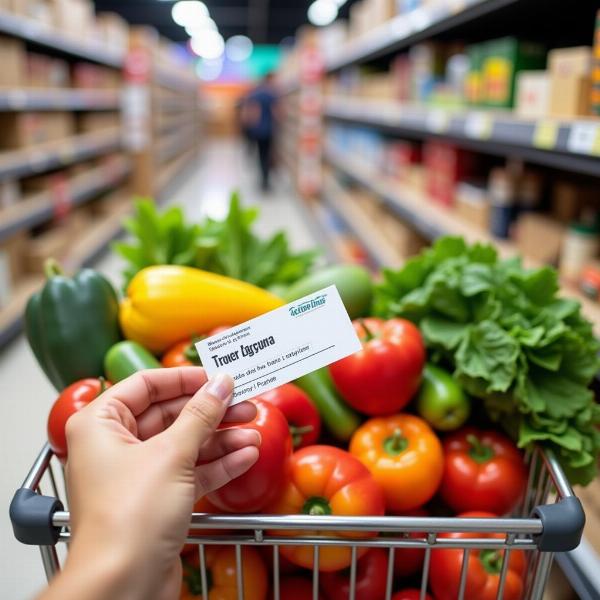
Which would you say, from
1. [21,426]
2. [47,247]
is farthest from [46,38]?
[21,426]

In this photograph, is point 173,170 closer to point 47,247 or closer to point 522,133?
point 47,247

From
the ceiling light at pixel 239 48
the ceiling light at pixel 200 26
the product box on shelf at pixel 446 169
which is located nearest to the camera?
the product box on shelf at pixel 446 169

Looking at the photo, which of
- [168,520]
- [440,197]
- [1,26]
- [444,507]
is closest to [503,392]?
[444,507]

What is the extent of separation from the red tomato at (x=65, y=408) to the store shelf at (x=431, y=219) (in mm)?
1194

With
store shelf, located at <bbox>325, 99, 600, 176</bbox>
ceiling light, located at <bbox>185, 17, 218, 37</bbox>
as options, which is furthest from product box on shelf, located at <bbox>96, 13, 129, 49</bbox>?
ceiling light, located at <bbox>185, 17, 218, 37</bbox>

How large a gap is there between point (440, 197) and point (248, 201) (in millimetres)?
5834

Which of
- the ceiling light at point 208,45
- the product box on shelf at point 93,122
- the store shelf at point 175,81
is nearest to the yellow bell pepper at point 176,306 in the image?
→ the product box on shelf at point 93,122

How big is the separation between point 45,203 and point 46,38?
1.12 meters

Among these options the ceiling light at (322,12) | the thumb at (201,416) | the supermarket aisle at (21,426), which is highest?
the ceiling light at (322,12)

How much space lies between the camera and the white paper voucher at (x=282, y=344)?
743 mm

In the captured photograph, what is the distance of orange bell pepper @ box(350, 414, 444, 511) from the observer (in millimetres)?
946

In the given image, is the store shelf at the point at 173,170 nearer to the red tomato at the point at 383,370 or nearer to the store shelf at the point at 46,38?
the store shelf at the point at 46,38

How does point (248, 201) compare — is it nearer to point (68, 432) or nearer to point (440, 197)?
point (440, 197)

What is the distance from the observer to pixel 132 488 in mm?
573
